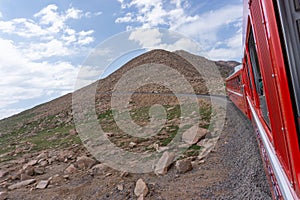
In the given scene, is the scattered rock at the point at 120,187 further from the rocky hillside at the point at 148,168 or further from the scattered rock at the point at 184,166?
the scattered rock at the point at 184,166

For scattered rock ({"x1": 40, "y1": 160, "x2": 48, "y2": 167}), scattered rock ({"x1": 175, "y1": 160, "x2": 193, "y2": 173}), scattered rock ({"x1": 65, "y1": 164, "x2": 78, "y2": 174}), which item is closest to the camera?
scattered rock ({"x1": 175, "y1": 160, "x2": 193, "y2": 173})


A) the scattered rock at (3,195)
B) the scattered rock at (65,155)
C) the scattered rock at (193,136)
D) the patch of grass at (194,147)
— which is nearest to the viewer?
the scattered rock at (3,195)

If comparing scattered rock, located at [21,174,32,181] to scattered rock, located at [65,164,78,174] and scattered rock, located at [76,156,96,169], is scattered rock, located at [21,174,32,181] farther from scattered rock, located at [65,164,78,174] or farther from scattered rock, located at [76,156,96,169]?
scattered rock, located at [76,156,96,169]

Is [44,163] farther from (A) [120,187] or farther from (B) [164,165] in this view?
(B) [164,165]

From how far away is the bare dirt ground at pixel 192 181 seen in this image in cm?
501

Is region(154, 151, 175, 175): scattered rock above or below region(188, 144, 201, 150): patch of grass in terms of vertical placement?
above

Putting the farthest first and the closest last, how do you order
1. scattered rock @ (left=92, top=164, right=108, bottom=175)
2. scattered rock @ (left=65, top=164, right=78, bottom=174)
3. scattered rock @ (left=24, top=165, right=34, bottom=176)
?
scattered rock @ (left=24, top=165, right=34, bottom=176), scattered rock @ (left=65, top=164, right=78, bottom=174), scattered rock @ (left=92, top=164, right=108, bottom=175)

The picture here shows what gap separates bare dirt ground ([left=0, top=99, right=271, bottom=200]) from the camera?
501cm

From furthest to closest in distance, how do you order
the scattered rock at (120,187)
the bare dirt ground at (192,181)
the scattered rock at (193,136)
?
the scattered rock at (193,136)
the scattered rock at (120,187)
the bare dirt ground at (192,181)

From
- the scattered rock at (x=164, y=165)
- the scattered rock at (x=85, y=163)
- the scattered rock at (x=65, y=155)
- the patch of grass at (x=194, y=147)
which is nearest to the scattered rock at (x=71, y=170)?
the scattered rock at (x=85, y=163)

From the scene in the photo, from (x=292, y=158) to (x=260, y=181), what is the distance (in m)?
3.64

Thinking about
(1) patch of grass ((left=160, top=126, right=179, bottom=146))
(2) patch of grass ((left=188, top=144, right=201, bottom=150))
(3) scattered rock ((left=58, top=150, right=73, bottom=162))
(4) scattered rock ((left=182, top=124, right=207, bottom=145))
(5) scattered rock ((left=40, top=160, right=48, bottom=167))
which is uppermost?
(5) scattered rock ((left=40, top=160, right=48, bottom=167))

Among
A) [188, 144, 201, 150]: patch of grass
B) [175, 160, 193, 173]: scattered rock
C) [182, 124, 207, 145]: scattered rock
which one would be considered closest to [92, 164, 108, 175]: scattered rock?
[175, 160, 193, 173]: scattered rock

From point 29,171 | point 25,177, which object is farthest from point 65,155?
point 25,177
